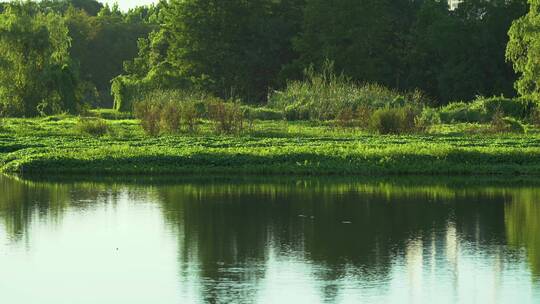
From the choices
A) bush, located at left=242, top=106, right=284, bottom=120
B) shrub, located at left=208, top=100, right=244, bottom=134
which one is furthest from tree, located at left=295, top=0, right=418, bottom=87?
shrub, located at left=208, top=100, right=244, bottom=134

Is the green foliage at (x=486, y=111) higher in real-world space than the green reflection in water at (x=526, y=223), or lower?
higher

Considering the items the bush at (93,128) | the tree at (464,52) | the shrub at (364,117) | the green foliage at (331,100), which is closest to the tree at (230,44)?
the tree at (464,52)

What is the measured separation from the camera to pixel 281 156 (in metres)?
29.7

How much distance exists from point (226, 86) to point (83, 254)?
166ft

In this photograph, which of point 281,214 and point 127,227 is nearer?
point 127,227

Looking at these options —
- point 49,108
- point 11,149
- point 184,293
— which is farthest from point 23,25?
point 184,293

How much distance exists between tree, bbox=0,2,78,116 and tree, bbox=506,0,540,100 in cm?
2208

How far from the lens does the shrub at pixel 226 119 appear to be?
38438 mm

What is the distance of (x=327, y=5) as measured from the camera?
66812mm

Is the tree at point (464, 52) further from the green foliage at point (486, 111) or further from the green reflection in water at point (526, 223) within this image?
the green reflection in water at point (526, 223)

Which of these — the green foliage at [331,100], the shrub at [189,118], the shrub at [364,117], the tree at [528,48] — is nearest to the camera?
the shrub at [364,117]

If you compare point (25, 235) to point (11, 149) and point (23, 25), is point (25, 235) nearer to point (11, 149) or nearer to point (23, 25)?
point (11, 149)

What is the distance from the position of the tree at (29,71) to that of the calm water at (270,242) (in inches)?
1078

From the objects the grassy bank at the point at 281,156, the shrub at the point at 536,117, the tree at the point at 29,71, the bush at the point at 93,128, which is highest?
the tree at the point at 29,71
